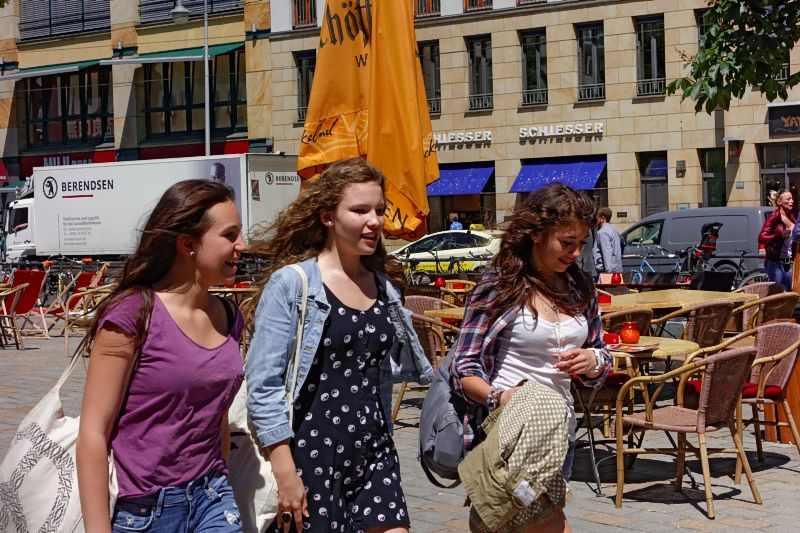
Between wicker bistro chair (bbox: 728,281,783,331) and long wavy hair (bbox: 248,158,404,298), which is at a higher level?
long wavy hair (bbox: 248,158,404,298)

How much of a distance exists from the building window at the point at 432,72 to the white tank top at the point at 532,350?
36.6 metres

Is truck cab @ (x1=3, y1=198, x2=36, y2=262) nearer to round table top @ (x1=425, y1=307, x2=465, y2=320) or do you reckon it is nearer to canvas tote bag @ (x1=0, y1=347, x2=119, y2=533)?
round table top @ (x1=425, y1=307, x2=465, y2=320)

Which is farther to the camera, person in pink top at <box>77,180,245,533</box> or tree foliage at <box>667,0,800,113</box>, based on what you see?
tree foliage at <box>667,0,800,113</box>

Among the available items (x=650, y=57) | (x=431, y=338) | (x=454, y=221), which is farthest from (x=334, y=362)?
(x=650, y=57)

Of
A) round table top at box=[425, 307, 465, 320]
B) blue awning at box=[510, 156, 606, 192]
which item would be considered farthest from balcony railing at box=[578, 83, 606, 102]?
round table top at box=[425, 307, 465, 320]

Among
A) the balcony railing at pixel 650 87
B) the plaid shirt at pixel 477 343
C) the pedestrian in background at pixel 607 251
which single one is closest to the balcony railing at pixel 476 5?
the balcony railing at pixel 650 87

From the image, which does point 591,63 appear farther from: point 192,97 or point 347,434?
point 347,434

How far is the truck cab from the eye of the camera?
1529 inches

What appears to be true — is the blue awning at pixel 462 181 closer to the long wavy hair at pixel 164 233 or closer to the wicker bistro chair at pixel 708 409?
the wicker bistro chair at pixel 708 409

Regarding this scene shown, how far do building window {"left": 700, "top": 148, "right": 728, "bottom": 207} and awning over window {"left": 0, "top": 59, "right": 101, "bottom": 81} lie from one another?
73.9 feet

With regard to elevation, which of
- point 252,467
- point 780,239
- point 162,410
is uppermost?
point 780,239

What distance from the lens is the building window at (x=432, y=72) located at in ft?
133

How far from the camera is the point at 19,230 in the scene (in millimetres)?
39375

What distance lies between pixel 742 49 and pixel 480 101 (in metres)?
28.0
